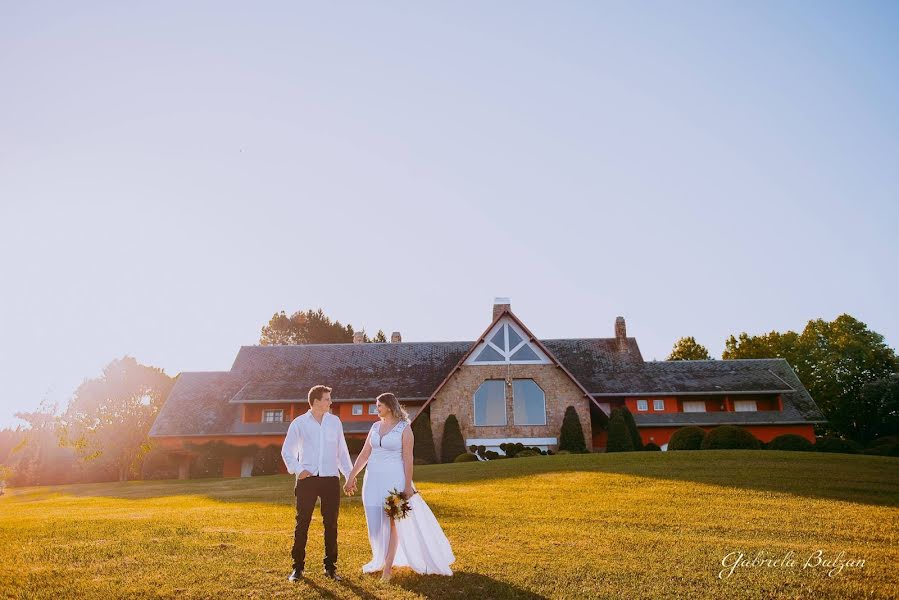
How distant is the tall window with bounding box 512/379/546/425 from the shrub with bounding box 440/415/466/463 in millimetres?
3072

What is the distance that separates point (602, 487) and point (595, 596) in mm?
9555

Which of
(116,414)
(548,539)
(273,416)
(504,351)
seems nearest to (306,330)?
(116,414)

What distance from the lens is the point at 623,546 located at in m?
9.43

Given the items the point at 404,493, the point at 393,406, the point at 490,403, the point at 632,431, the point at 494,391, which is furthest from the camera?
the point at 494,391

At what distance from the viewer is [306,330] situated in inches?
2447

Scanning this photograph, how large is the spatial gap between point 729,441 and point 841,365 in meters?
31.2

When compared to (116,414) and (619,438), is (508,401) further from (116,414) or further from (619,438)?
(116,414)

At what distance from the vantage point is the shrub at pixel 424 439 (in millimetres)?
29172

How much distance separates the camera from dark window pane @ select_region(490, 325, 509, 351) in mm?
31953

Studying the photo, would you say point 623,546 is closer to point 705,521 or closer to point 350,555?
point 705,521

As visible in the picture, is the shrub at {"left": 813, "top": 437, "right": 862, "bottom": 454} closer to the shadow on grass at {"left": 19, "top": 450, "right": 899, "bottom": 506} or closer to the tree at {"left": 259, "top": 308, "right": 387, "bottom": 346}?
the shadow on grass at {"left": 19, "top": 450, "right": 899, "bottom": 506}

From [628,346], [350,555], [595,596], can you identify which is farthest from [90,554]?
[628,346]

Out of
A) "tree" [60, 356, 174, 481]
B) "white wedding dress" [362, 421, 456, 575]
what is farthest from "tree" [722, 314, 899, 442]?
"tree" [60, 356, 174, 481]

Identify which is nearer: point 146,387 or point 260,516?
point 260,516
